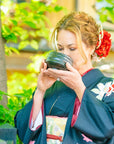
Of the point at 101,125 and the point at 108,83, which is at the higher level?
the point at 108,83

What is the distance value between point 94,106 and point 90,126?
122mm

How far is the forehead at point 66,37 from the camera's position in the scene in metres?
2.11

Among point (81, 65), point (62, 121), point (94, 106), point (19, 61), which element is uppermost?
point (81, 65)

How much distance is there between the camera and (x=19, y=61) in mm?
8062

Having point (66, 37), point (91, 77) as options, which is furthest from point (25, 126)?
point (66, 37)

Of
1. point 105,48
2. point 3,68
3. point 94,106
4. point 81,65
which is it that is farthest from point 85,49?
point 3,68

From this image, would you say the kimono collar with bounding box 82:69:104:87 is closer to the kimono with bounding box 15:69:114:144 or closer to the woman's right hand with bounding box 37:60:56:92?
the kimono with bounding box 15:69:114:144

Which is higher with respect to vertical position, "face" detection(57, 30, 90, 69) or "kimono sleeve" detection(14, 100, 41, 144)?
"face" detection(57, 30, 90, 69)

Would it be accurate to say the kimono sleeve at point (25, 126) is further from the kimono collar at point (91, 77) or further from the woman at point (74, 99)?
the kimono collar at point (91, 77)

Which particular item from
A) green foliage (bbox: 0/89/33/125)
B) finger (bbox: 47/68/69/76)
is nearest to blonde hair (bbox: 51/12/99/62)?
finger (bbox: 47/68/69/76)

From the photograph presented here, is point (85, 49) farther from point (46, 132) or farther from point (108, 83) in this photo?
point (46, 132)

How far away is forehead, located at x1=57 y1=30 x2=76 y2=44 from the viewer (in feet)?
6.91

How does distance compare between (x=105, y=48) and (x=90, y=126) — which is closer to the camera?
(x=90, y=126)

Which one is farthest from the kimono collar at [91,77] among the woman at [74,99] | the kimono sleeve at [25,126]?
the kimono sleeve at [25,126]
